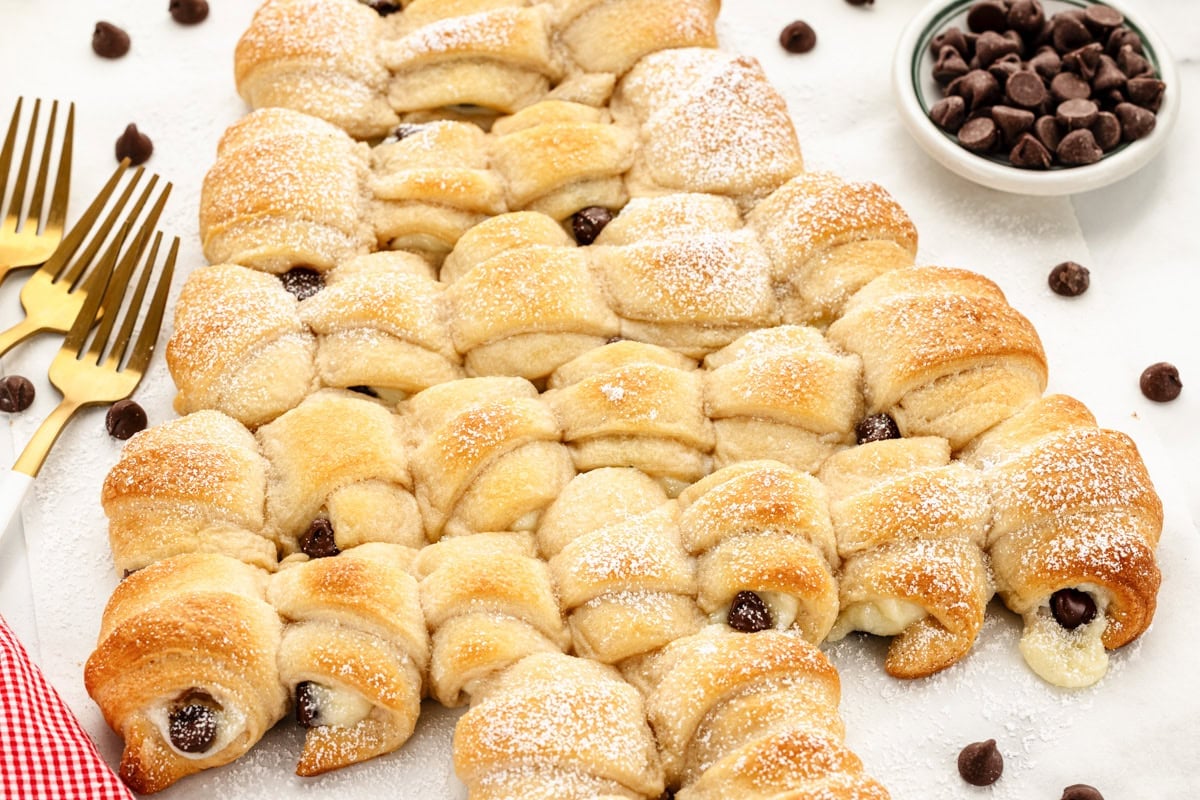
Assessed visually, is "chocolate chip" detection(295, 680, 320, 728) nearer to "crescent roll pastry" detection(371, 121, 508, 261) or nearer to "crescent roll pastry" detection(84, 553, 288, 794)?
"crescent roll pastry" detection(84, 553, 288, 794)

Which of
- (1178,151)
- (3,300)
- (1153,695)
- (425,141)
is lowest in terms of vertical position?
(1153,695)

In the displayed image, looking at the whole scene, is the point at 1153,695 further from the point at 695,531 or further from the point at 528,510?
the point at 528,510

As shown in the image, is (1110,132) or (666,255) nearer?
(666,255)

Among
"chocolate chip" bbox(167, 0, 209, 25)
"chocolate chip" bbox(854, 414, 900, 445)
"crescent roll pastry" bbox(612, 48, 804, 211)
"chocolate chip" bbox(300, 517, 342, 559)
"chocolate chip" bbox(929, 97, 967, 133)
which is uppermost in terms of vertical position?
"chocolate chip" bbox(167, 0, 209, 25)

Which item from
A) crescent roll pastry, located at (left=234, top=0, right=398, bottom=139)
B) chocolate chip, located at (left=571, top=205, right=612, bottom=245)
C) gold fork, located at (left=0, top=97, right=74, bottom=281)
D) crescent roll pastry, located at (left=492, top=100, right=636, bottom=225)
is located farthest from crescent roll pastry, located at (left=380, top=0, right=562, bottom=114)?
gold fork, located at (left=0, top=97, right=74, bottom=281)

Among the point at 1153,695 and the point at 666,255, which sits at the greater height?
the point at 666,255

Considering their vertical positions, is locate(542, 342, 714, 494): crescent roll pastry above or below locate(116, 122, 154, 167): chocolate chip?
below

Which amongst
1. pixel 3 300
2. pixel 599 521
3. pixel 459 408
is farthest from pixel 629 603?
pixel 3 300

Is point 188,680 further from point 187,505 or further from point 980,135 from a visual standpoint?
point 980,135
